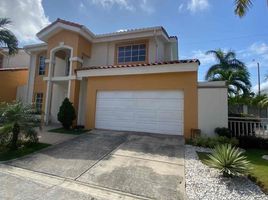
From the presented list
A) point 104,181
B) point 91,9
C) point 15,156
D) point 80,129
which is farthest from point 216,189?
point 91,9

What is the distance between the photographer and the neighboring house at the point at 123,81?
10.9m

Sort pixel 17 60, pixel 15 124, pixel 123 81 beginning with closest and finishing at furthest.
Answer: pixel 15 124
pixel 123 81
pixel 17 60

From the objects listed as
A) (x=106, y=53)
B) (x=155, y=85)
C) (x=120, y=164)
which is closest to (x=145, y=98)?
(x=155, y=85)

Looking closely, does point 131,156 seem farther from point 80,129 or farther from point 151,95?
point 80,129

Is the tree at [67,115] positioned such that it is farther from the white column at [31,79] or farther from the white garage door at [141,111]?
the white column at [31,79]

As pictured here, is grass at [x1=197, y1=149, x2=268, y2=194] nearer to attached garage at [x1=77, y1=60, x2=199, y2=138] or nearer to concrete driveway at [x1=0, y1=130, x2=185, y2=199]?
concrete driveway at [x1=0, y1=130, x2=185, y2=199]

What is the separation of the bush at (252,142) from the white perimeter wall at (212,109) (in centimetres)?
114

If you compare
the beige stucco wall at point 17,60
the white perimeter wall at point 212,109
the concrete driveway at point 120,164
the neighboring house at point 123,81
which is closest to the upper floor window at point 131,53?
the neighboring house at point 123,81

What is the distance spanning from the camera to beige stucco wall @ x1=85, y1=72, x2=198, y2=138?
34.9ft

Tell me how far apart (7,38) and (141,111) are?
494 inches

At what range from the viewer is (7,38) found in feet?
50.6

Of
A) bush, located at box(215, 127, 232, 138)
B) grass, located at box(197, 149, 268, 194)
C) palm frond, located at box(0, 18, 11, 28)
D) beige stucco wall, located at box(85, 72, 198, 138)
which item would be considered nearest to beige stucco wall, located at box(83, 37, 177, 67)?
beige stucco wall, located at box(85, 72, 198, 138)

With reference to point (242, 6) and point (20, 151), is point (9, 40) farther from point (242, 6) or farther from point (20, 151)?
point (242, 6)

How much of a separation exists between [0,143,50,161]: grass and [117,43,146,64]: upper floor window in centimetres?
910
